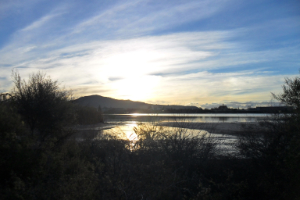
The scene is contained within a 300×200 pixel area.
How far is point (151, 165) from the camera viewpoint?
8.75 m

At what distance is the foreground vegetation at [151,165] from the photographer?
6793 mm

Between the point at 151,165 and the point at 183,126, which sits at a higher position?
the point at 183,126

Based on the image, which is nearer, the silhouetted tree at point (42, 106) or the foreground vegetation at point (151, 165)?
the foreground vegetation at point (151, 165)

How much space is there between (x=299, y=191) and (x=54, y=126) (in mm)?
11558

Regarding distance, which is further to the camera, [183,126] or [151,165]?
[183,126]

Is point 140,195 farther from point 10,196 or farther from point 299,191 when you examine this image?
point 299,191

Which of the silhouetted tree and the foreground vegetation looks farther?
the silhouetted tree

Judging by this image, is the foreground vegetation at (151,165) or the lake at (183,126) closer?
the foreground vegetation at (151,165)

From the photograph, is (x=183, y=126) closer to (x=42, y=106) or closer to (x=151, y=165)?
(x=151, y=165)

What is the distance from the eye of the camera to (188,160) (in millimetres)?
10117

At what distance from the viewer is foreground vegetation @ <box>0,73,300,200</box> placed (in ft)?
22.3

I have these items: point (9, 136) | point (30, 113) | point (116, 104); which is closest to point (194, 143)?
point (9, 136)

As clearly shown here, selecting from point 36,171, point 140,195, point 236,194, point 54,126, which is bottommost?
point 236,194

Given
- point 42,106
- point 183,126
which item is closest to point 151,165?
point 183,126
